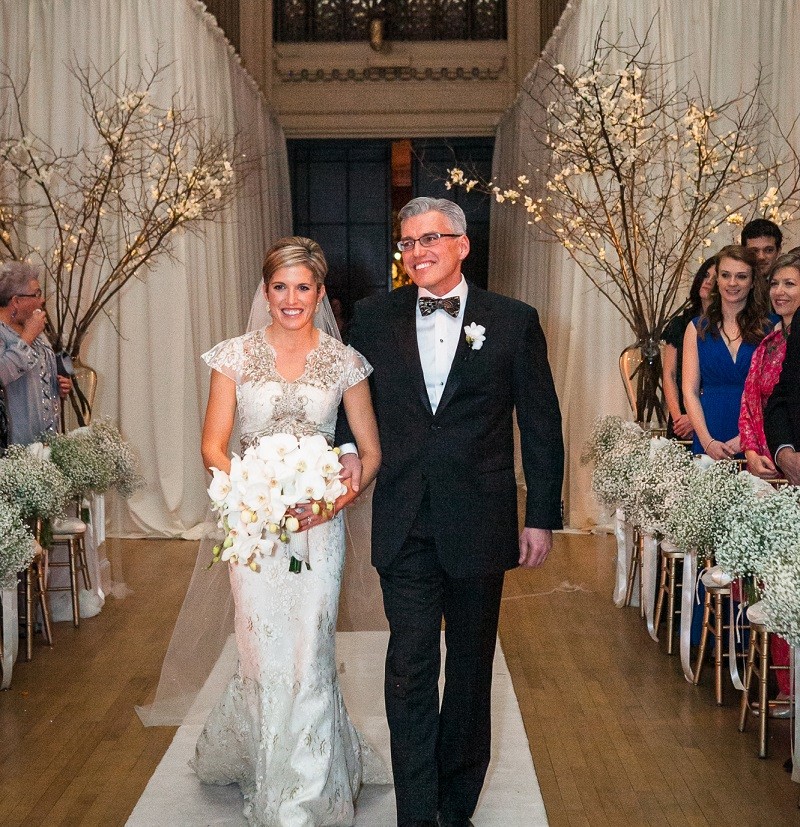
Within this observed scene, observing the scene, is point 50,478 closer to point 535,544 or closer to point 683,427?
point 535,544

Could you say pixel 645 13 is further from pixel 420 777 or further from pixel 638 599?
pixel 420 777

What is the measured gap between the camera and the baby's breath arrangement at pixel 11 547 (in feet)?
14.2

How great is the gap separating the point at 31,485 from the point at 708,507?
2922 mm

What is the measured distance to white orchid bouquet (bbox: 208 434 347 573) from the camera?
10.3 ft

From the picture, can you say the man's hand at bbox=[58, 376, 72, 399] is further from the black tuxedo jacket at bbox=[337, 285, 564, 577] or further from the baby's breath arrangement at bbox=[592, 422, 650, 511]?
the black tuxedo jacket at bbox=[337, 285, 564, 577]

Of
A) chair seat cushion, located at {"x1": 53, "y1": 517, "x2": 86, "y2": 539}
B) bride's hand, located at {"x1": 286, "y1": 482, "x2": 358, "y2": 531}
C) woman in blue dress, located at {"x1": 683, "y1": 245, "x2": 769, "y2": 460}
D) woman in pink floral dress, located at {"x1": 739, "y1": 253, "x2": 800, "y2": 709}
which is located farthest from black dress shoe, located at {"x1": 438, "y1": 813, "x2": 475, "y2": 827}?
chair seat cushion, located at {"x1": 53, "y1": 517, "x2": 86, "y2": 539}

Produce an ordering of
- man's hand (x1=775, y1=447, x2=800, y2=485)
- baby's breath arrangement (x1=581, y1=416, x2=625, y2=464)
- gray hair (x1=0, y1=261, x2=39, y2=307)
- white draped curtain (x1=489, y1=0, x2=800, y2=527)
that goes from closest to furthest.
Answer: man's hand (x1=775, y1=447, x2=800, y2=485) < gray hair (x1=0, y1=261, x2=39, y2=307) < baby's breath arrangement (x1=581, y1=416, x2=625, y2=464) < white draped curtain (x1=489, y1=0, x2=800, y2=527)

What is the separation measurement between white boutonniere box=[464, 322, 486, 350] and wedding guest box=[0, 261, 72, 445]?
324 cm

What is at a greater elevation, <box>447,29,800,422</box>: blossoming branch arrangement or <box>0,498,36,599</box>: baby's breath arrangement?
<box>447,29,800,422</box>: blossoming branch arrangement

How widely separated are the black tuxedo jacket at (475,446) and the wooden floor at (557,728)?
1106mm

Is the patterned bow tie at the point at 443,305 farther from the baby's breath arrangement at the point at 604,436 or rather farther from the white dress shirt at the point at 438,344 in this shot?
the baby's breath arrangement at the point at 604,436

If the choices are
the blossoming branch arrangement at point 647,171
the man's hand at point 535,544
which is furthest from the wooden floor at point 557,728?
the blossoming branch arrangement at point 647,171

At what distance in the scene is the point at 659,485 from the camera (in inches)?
193

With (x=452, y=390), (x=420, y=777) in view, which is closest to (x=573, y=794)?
(x=420, y=777)
